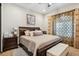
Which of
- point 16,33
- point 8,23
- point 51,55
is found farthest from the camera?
point 16,33

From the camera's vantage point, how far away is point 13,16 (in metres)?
1.38

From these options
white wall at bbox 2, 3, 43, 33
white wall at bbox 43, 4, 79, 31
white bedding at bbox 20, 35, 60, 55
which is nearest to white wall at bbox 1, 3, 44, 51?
white wall at bbox 2, 3, 43, 33

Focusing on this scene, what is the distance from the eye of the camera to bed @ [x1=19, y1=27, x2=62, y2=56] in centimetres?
141

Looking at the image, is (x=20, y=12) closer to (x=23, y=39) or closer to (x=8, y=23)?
(x=8, y=23)

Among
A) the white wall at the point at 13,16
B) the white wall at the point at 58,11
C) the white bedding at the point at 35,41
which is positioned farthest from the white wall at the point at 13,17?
the white bedding at the point at 35,41

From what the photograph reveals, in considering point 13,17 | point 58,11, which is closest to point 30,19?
point 13,17

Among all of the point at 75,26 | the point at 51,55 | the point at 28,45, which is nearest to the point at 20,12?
the point at 28,45

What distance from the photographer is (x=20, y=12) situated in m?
1.43

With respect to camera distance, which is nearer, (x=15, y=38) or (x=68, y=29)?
(x=68, y=29)

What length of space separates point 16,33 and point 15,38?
0.47 feet

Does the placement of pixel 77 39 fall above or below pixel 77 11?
below

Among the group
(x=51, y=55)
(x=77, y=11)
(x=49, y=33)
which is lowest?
(x=51, y=55)

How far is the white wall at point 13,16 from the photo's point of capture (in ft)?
4.30

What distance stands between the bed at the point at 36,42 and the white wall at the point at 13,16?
0.52ft
